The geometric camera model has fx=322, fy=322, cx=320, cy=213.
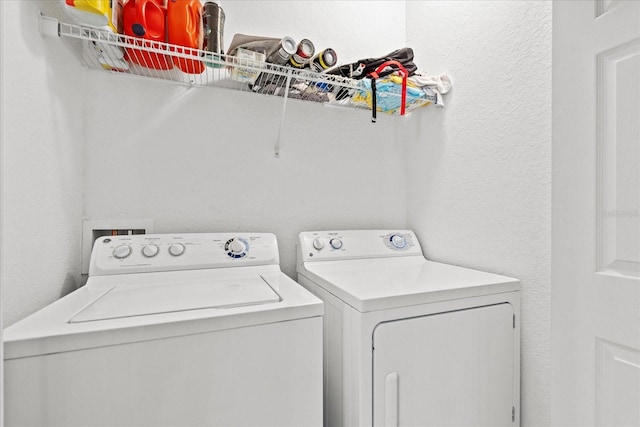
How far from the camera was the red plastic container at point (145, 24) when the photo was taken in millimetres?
1165

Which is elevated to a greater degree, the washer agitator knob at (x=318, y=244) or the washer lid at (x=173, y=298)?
Result: the washer agitator knob at (x=318, y=244)

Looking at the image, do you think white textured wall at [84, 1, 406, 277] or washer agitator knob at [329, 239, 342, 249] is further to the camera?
washer agitator knob at [329, 239, 342, 249]

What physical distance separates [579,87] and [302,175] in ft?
3.89

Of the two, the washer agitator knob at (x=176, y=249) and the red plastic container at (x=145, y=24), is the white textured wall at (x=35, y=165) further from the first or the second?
the washer agitator knob at (x=176, y=249)

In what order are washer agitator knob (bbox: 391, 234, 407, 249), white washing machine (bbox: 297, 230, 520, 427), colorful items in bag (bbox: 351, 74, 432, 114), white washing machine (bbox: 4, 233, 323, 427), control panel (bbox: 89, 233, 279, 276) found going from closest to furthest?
white washing machine (bbox: 4, 233, 323, 427) < white washing machine (bbox: 297, 230, 520, 427) < control panel (bbox: 89, 233, 279, 276) < colorful items in bag (bbox: 351, 74, 432, 114) < washer agitator knob (bbox: 391, 234, 407, 249)

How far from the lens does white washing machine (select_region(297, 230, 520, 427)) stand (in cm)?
100

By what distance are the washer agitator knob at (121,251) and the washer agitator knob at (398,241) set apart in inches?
49.5

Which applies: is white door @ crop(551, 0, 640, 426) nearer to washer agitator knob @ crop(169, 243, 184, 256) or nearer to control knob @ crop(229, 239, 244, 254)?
control knob @ crop(229, 239, 244, 254)

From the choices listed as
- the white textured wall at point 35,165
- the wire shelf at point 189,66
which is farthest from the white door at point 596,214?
the white textured wall at point 35,165

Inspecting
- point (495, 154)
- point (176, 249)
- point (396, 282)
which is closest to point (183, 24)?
point (176, 249)

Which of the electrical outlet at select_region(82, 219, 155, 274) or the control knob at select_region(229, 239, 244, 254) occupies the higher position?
the electrical outlet at select_region(82, 219, 155, 274)

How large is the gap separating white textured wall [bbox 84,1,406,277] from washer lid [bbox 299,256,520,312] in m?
0.32

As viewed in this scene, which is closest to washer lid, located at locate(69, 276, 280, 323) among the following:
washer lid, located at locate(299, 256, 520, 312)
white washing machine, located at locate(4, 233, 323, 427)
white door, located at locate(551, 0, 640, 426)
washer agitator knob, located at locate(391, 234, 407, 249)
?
white washing machine, located at locate(4, 233, 323, 427)

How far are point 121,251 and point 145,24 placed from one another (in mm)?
863
